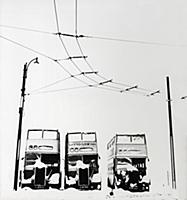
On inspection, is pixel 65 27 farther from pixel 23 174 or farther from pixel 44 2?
pixel 23 174

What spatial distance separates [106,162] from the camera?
1606 mm

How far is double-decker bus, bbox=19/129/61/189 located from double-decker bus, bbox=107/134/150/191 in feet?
0.79

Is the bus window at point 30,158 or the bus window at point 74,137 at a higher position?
the bus window at point 74,137

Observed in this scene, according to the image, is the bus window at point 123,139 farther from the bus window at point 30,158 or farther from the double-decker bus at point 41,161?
the bus window at point 30,158

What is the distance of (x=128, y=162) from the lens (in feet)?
5.26

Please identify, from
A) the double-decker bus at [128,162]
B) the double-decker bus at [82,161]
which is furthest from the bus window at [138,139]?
the double-decker bus at [82,161]

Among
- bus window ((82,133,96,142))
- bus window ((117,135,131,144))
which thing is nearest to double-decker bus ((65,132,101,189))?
bus window ((82,133,96,142))

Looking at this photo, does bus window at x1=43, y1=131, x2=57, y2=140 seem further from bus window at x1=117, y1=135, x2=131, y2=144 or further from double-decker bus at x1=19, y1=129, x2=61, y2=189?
bus window at x1=117, y1=135, x2=131, y2=144

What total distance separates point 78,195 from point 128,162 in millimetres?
267

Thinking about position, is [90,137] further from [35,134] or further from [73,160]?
[35,134]

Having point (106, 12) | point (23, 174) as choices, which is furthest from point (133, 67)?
point (23, 174)

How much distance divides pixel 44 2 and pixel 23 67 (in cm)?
34

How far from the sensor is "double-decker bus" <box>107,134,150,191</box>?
158cm

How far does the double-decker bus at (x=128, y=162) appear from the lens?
1584 millimetres
